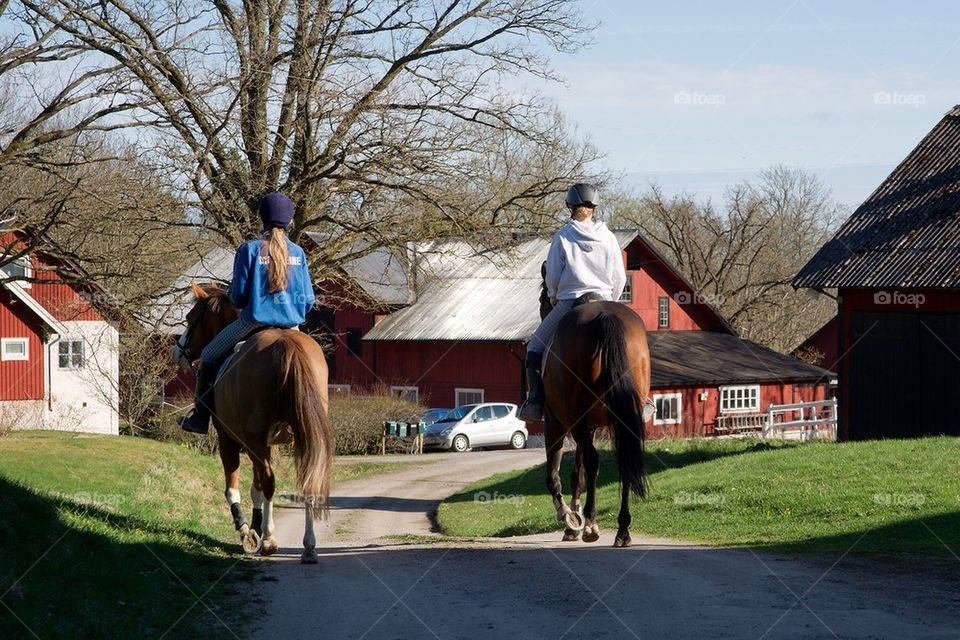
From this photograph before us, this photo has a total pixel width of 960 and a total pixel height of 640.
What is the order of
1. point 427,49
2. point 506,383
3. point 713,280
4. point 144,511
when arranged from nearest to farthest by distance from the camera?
point 144,511 < point 427,49 < point 506,383 < point 713,280

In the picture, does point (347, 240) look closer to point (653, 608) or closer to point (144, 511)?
point (144, 511)

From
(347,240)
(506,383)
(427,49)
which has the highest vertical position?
(427,49)

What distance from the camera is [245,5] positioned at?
26.8 m

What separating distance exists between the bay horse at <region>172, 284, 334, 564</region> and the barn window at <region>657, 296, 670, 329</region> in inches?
1851

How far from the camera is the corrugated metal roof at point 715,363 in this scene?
49.8 meters

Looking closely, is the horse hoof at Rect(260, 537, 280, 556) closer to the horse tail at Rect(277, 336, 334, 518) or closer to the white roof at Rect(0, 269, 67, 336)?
the horse tail at Rect(277, 336, 334, 518)

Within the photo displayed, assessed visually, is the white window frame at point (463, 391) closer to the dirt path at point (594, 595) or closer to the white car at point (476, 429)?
the white car at point (476, 429)

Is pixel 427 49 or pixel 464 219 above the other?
pixel 427 49

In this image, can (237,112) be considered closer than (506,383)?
Yes

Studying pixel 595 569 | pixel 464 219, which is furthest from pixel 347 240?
pixel 595 569

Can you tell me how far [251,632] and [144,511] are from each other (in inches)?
279

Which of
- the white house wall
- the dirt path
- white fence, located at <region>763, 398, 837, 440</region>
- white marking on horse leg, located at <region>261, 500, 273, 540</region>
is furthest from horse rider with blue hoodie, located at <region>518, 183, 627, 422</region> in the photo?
the white house wall

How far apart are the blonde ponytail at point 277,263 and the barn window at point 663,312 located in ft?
156

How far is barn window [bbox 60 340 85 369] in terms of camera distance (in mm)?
47219
